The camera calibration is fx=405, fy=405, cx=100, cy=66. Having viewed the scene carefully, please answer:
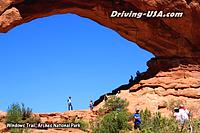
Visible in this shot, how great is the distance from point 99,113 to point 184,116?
9.71m

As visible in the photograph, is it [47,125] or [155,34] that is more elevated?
[155,34]

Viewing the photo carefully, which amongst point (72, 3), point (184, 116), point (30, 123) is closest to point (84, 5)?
point (72, 3)

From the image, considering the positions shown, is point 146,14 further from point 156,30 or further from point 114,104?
point 114,104

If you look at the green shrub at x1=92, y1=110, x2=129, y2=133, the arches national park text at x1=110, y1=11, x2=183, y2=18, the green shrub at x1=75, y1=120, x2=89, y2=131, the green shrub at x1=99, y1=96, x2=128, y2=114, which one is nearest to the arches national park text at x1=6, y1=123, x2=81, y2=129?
the green shrub at x1=75, y1=120, x2=89, y2=131

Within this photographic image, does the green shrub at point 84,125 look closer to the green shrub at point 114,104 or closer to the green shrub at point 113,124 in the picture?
the green shrub at point 114,104

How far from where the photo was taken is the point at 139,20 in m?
25.0

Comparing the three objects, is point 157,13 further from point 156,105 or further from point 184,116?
point 184,116

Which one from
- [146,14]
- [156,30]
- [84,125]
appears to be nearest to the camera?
[84,125]

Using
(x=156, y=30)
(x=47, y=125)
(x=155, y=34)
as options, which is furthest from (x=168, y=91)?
(x=47, y=125)

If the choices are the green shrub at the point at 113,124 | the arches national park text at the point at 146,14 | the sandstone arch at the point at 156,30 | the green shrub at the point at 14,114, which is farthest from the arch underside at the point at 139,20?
the green shrub at the point at 113,124

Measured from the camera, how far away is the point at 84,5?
24938 millimetres

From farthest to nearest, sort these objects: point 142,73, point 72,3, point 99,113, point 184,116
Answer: point 142,73, point 72,3, point 99,113, point 184,116

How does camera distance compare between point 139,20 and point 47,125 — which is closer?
point 47,125

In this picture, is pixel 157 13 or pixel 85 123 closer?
pixel 85 123
